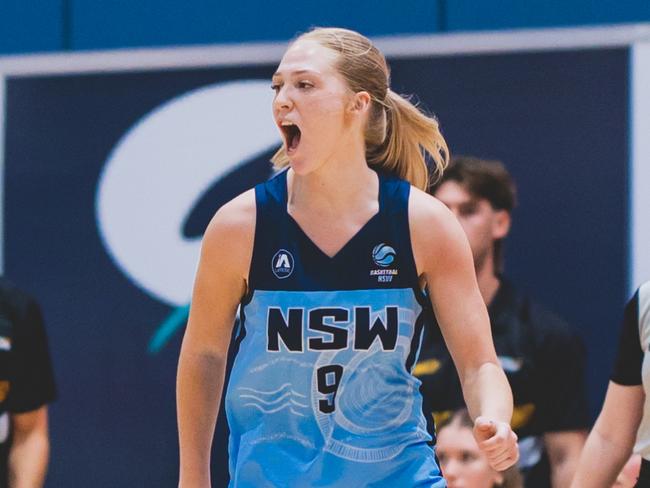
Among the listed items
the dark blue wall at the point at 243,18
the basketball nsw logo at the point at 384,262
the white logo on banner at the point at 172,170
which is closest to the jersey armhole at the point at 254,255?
the basketball nsw logo at the point at 384,262

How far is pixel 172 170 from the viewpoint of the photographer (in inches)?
227

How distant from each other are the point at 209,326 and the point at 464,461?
1.83 meters

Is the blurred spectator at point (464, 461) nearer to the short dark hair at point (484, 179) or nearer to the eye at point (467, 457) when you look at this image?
the eye at point (467, 457)

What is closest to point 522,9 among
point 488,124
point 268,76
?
point 488,124

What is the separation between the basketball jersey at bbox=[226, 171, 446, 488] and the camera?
298 centimetres

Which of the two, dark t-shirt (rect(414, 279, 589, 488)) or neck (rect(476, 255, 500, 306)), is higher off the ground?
neck (rect(476, 255, 500, 306))

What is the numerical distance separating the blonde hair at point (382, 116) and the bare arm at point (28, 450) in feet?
5.87

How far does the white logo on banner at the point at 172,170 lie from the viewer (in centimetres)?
Result: 569

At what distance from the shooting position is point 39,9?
19.7ft

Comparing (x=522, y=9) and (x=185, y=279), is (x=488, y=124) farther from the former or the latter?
(x=185, y=279)

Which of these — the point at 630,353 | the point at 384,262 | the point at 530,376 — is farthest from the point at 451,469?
the point at 384,262

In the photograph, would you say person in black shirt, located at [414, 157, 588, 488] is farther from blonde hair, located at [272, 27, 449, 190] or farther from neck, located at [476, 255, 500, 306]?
blonde hair, located at [272, 27, 449, 190]

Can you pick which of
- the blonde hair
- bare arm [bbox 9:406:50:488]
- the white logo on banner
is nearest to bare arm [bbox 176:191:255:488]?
the blonde hair

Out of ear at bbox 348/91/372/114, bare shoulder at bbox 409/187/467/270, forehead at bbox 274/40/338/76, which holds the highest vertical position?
forehead at bbox 274/40/338/76
